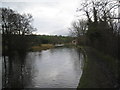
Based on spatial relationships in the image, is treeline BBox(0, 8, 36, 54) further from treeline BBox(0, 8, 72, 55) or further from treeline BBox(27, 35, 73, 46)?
treeline BBox(27, 35, 73, 46)

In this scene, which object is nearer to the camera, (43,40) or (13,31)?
(13,31)

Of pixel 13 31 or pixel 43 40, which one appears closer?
pixel 13 31

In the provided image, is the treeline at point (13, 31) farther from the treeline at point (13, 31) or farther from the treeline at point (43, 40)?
the treeline at point (43, 40)

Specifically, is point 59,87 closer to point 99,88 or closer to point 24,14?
point 99,88

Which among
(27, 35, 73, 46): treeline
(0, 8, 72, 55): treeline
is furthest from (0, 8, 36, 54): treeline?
(27, 35, 73, 46): treeline

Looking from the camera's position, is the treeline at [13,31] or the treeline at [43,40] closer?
the treeline at [13,31]

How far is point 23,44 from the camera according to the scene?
37.3 m

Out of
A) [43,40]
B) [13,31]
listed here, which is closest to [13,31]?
[13,31]

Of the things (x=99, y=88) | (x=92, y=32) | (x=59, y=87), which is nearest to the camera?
(x=99, y=88)

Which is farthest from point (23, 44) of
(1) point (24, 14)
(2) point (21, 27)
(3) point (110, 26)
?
(3) point (110, 26)

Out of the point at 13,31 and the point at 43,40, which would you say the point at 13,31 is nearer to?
the point at 13,31

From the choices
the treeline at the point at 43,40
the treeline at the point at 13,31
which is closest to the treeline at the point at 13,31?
the treeline at the point at 13,31

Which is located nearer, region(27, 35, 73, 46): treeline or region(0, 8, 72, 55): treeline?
region(0, 8, 72, 55): treeline

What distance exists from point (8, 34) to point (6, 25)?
1.74m
